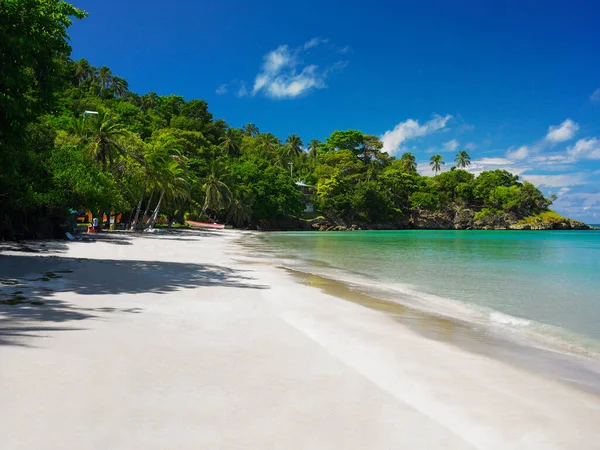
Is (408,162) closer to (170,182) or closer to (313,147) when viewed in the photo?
(313,147)

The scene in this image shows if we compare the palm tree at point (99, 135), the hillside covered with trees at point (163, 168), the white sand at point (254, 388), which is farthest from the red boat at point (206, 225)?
the white sand at point (254, 388)

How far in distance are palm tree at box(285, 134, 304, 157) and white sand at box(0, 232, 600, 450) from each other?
102040 mm

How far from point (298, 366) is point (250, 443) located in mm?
1735

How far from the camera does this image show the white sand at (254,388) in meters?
3.01

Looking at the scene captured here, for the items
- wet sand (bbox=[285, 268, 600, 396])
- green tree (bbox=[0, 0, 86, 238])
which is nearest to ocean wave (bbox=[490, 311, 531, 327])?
wet sand (bbox=[285, 268, 600, 396])

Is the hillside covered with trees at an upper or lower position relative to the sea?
upper

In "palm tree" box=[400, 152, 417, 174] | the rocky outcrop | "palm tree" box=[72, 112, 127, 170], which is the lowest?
the rocky outcrop

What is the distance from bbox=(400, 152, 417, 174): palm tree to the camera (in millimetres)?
110919

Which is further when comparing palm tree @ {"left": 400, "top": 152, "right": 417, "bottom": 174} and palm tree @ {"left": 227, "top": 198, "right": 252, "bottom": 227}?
palm tree @ {"left": 400, "top": 152, "right": 417, "bottom": 174}

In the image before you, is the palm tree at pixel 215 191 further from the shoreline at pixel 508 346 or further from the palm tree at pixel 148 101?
the shoreline at pixel 508 346

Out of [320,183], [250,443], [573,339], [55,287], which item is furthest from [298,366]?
[320,183]

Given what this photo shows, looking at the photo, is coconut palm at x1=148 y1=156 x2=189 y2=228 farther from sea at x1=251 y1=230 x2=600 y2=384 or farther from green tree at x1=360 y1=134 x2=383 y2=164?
green tree at x1=360 y1=134 x2=383 y2=164

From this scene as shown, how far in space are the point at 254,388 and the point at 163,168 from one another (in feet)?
124

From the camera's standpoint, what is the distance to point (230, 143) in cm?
9294
